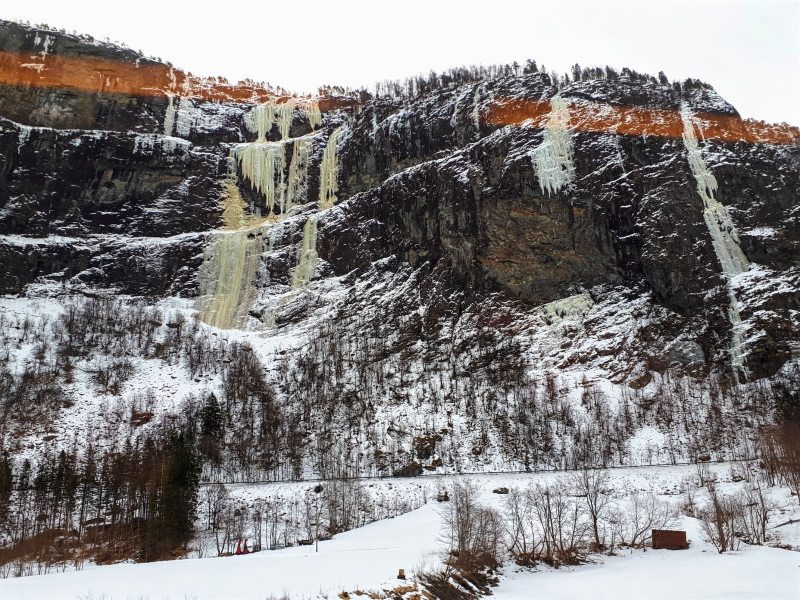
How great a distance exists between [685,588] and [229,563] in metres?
21.8

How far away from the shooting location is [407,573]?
28.8 metres

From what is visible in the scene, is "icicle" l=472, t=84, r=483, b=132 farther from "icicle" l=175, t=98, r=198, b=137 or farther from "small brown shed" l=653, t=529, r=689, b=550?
"small brown shed" l=653, t=529, r=689, b=550

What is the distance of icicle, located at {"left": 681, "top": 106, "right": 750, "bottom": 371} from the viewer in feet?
264

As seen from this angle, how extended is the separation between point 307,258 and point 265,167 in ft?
79.2

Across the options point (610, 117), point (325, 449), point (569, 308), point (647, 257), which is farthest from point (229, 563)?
point (610, 117)

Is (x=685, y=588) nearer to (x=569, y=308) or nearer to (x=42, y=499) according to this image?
(x=42, y=499)

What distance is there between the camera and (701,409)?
236 feet

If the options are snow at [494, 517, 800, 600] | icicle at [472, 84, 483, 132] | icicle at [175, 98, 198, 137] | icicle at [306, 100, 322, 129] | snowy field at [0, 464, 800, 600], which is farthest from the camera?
icicle at [306, 100, 322, 129]

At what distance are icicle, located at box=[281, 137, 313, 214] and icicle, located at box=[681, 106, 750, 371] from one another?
2620 inches

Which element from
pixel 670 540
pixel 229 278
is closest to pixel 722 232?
pixel 670 540

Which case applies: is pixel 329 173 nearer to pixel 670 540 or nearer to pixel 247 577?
pixel 670 540

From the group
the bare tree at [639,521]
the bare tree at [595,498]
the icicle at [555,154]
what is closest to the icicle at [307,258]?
the icicle at [555,154]

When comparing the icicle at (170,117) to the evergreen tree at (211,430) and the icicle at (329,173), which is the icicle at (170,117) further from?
the evergreen tree at (211,430)

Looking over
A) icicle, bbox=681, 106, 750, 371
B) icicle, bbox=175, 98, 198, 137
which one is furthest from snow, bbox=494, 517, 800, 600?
icicle, bbox=175, 98, 198, 137
